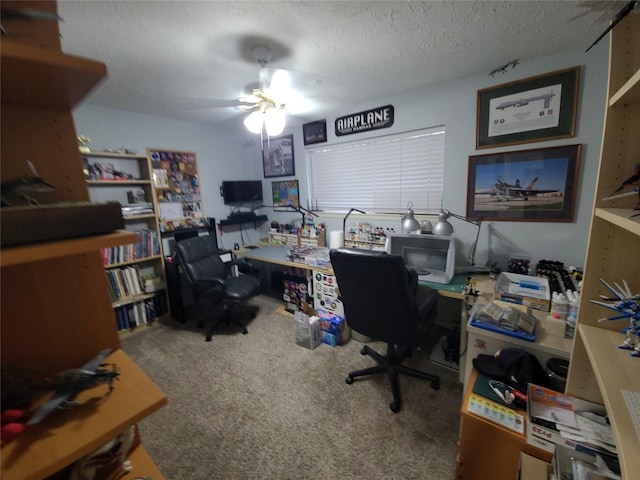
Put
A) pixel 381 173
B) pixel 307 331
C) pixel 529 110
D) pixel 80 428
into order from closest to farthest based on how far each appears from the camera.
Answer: pixel 80 428 → pixel 529 110 → pixel 307 331 → pixel 381 173

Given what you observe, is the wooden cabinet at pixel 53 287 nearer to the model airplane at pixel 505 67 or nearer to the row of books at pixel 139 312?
the row of books at pixel 139 312

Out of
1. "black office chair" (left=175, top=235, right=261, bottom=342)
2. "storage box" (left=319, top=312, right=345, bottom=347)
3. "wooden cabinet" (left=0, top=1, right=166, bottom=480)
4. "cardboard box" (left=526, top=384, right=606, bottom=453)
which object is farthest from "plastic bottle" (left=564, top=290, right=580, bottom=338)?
"black office chair" (left=175, top=235, right=261, bottom=342)

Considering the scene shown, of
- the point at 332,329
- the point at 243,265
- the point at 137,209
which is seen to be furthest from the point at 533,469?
the point at 137,209

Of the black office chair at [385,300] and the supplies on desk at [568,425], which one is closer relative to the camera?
the supplies on desk at [568,425]

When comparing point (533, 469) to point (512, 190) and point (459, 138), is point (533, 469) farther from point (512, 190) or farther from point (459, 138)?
point (459, 138)

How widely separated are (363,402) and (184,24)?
2.53m

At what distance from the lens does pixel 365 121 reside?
2834 mm

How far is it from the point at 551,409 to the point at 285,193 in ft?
10.8

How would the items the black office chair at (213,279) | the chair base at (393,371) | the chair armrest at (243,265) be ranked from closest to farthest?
the chair base at (393,371) → the black office chair at (213,279) → the chair armrest at (243,265)

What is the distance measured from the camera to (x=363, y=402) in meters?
1.81

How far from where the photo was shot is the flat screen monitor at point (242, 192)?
143 inches

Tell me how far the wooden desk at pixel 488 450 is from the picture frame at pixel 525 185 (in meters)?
1.61

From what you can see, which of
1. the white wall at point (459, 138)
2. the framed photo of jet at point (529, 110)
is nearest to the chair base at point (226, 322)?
the white wall at point (459, 138)

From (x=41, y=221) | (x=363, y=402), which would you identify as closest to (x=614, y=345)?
(x=363, y=402)
